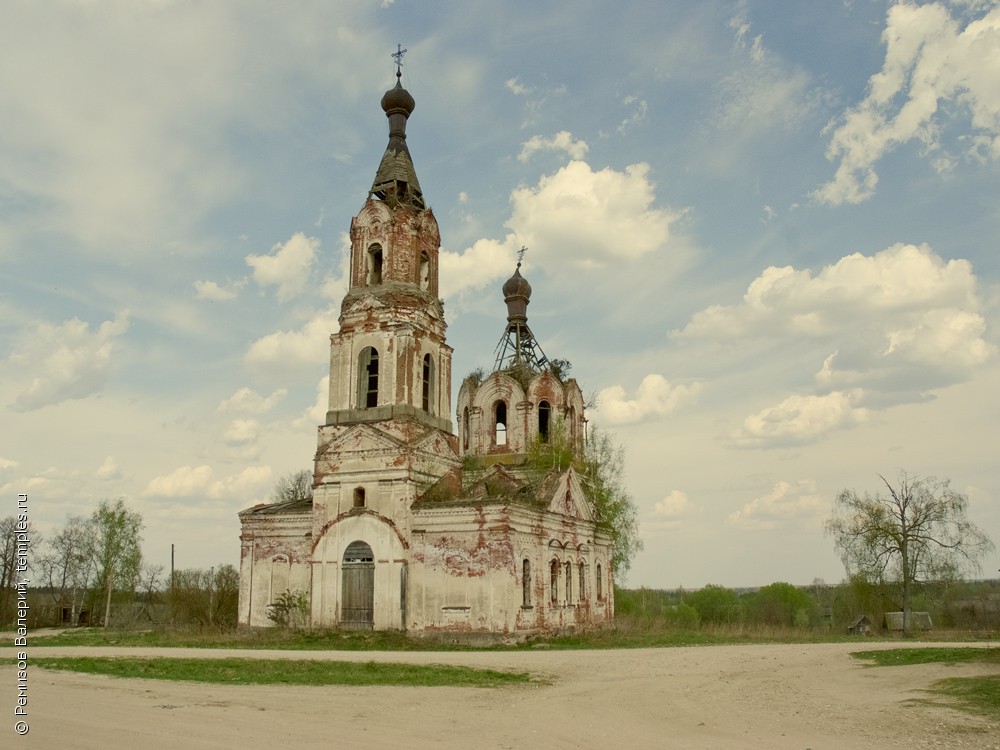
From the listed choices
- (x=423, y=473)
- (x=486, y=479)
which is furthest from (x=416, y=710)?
(x=486, y=479)

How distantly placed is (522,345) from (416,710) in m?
29.4

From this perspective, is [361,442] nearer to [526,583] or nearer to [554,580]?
[526,583]

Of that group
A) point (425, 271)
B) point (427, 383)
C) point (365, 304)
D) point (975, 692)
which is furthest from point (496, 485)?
Answer: point (975, 692)

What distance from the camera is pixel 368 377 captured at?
30750 millimetres

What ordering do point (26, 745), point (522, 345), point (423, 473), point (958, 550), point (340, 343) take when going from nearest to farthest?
point (26, 745)
point (423, 473)
point (340, 343)
point (958, 550)
point (522, 345)

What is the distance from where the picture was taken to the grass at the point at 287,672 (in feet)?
50.9

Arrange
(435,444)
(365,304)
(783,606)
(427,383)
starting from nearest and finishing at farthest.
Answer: (435,444) < (365,304) < (427,383) < (783,606)

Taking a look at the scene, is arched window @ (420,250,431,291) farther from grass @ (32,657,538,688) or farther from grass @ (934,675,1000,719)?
grass @ (934,675,1000,719)

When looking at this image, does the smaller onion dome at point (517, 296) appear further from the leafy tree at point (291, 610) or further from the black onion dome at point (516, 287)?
the leafy tree at point (291, 610)

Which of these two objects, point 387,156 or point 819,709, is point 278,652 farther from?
point 387,156

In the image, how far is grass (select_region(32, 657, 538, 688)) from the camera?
15523 millimetres

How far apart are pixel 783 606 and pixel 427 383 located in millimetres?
49470

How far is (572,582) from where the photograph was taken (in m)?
31.9

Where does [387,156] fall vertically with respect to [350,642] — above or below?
above
